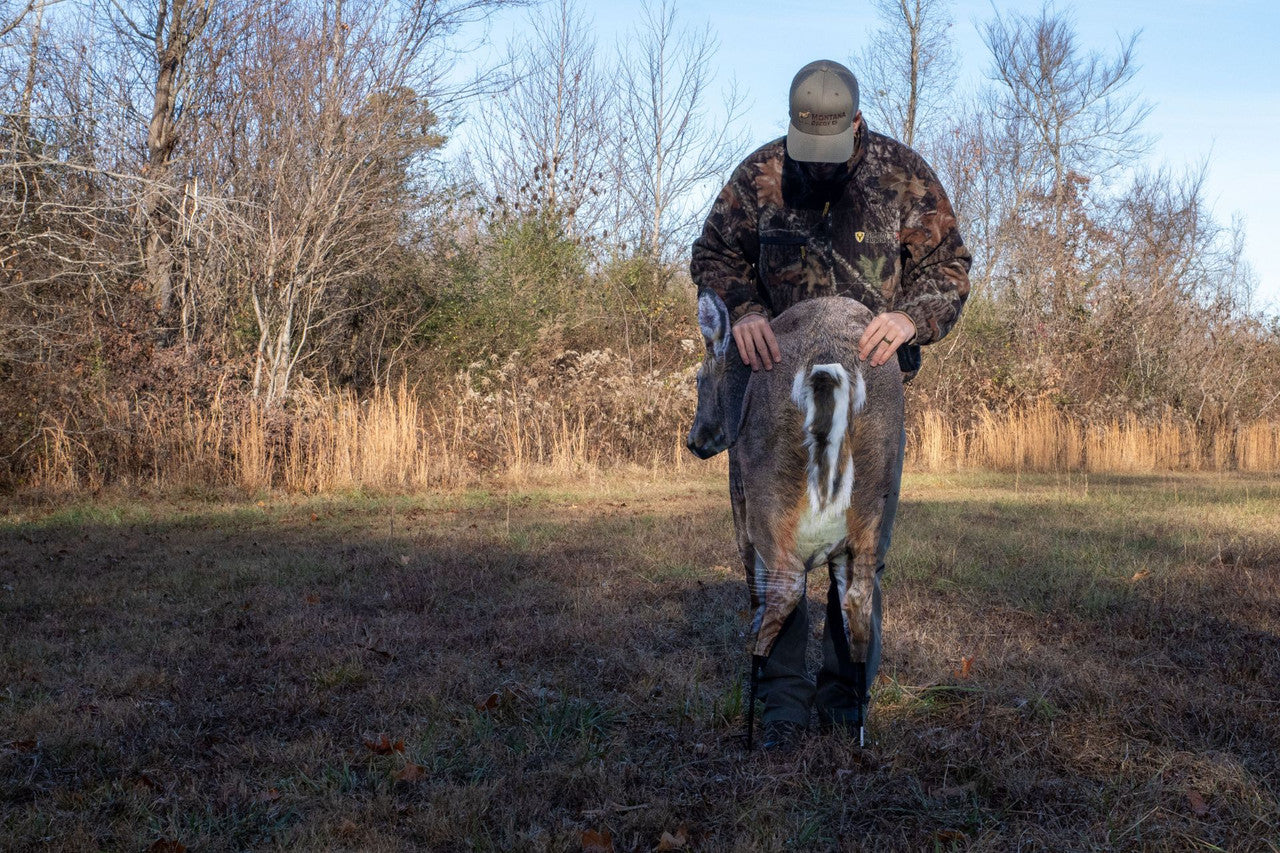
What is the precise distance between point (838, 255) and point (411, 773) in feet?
6.87

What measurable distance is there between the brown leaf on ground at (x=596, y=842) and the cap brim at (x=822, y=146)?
1.99m

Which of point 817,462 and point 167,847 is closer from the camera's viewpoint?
point 167,847

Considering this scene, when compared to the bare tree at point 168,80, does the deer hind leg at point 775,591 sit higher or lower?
lower

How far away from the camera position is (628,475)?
12.8 meters

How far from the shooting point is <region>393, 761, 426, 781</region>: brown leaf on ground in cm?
304

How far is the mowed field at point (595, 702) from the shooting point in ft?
9.05

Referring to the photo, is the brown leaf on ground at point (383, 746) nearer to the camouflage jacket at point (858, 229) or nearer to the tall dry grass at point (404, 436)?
the camouflage jacket at point (858, 229)

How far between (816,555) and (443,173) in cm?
1385

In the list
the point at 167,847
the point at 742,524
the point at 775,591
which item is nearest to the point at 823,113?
the point at 742,524

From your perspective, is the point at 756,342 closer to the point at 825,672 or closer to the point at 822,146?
the point at 822,146

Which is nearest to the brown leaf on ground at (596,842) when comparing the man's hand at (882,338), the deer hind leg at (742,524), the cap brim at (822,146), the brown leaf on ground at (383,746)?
the deer hind leg at (742,524)

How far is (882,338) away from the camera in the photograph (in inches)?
109

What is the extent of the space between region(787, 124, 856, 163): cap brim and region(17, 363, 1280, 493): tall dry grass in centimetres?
868

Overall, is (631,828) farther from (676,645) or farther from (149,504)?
(149,504)
